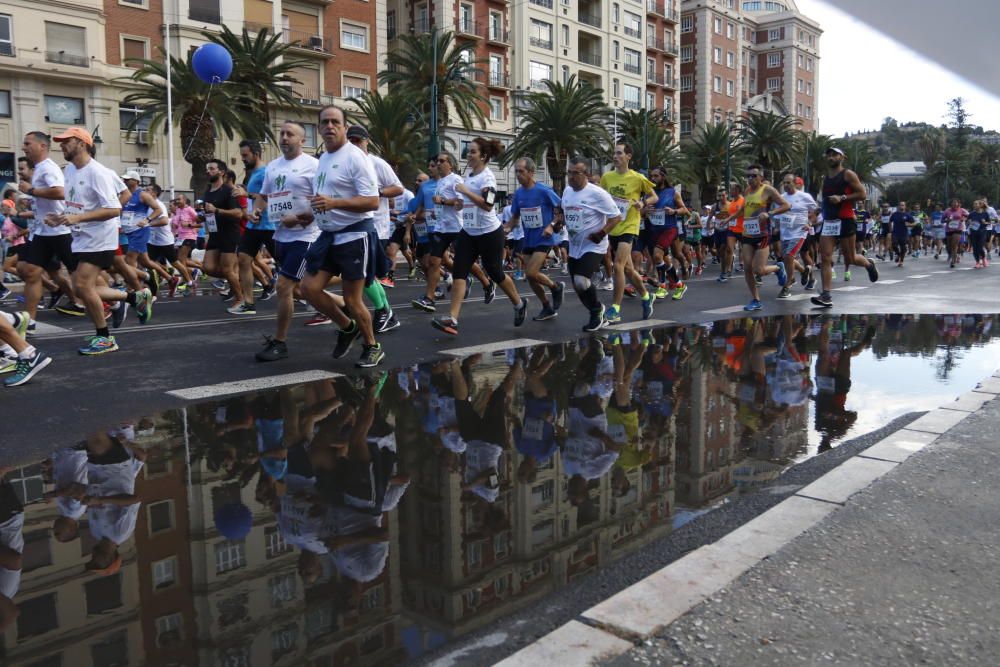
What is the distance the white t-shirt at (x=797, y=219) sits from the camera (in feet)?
46.3

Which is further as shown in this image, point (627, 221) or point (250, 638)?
point (627, 221)

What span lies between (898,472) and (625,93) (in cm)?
6251

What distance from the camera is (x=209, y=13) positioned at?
4000 centimetres

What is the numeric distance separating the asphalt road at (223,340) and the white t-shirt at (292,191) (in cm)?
106

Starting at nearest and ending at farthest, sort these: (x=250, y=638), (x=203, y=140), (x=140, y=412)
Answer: (x=250, y=638) < (x=140, y=412) < (x=203, y=140)

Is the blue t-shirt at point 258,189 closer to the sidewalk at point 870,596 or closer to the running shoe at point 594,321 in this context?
the running shoe at point 594,321

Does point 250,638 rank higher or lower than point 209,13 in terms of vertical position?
lower

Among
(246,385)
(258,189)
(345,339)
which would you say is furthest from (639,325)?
(246,385)

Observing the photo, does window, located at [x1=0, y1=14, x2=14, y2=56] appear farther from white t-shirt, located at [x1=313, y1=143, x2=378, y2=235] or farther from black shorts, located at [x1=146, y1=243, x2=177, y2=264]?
white t-shirt, located at [x1=313, y1=143, x2=378, y2=235]

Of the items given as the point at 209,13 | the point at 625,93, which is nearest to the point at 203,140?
the point at 209,13

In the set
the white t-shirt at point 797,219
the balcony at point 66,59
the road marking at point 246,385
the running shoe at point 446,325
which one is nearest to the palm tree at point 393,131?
the balcony at point 66,59

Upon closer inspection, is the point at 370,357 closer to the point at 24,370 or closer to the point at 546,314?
the point at 24,370

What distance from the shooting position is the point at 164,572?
3.01 metres

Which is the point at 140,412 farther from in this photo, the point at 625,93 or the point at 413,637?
A: the point at 625,93
